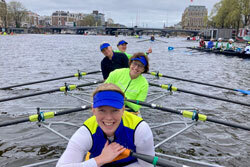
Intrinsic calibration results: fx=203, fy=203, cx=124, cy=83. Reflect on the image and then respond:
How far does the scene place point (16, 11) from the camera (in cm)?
11856

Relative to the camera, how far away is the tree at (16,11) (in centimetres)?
11606

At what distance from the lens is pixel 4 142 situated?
216 inches

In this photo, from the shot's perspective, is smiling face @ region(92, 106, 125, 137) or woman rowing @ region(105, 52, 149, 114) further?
woman rowing @ region(105, 52, 149, 114)

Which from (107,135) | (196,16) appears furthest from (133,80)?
(196,16)

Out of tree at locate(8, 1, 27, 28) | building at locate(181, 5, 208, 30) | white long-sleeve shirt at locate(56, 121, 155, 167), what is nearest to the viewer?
white long-sleeve shirt at locate(56, 121, 155, 167)

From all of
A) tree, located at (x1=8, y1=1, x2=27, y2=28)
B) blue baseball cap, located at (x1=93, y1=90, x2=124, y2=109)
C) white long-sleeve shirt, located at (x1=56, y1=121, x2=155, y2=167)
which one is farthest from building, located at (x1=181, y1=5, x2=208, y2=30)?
blue baseball cap, located at (x1=93, y1=90, x2=124, y2=109)

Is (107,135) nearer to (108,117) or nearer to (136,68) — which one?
(108,117)

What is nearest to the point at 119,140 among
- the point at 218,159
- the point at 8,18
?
the point at 218,159

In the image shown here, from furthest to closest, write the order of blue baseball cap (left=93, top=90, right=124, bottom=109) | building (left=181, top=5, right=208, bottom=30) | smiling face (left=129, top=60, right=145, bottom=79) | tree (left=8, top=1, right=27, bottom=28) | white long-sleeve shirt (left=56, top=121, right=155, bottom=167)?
1. building (left=181, top=5, right=208, bottom=30)
2. tree (left=8, top=1, right=27, bottom=28)
3. smiling face (left=129, top=60, right=145, bottom=79)
4. white long-sleeve shirt (left=56, top=121, right=155, bottom=167)
5. blue baseball cap (left=93, top=90, right=124, bottom=109)

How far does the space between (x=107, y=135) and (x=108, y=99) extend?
1.78ft

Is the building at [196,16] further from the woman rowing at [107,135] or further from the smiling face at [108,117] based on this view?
the smiling face at [108,117]

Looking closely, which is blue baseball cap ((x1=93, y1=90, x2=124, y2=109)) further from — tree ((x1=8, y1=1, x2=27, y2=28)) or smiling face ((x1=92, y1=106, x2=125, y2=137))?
→ tree ((x1=8, y1=1, x2=27, y2=28))

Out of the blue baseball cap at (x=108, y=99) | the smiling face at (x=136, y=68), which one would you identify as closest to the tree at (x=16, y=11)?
the smiling face at (x=136, y=68)

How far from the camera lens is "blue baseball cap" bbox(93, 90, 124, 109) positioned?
2217mm
